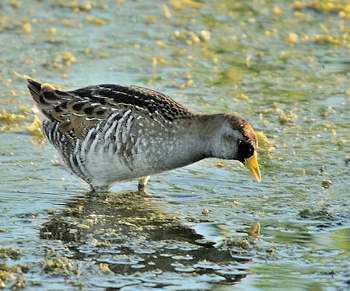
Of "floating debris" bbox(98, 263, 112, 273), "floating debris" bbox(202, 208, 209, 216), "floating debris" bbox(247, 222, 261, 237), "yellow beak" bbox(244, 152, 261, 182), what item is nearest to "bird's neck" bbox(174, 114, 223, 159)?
"yellow beak" bbox(244, 152, 261, 182)

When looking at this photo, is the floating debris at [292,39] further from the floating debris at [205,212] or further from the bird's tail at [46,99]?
the floating debris at [205,212]

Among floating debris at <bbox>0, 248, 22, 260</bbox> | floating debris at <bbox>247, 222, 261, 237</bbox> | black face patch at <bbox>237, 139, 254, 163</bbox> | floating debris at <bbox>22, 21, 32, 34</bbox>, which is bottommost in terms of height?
floating debris at <bbox>0, 248, 22, 260</bbox>

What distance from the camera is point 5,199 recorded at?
30.2 ft

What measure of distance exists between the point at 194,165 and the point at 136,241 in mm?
2166

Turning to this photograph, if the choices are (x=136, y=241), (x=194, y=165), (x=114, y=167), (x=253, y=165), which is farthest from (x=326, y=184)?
(x=136, y=241)

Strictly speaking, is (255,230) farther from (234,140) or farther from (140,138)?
(140,138)

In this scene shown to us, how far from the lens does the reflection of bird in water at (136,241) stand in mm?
7738

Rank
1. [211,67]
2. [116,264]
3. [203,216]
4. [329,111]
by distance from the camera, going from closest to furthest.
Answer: [116,264] → [203,216] → [329,111] → [211,67]

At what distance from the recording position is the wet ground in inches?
308

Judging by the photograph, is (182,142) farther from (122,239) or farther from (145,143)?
(122,239)

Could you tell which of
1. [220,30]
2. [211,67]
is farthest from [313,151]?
[220,30]

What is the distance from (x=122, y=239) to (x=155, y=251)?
0.34 metres

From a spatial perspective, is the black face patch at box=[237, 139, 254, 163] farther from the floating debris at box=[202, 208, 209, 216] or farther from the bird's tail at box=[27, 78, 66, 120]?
the bird's tail at box=[27, 78, 66, 120]

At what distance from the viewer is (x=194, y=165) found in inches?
410
